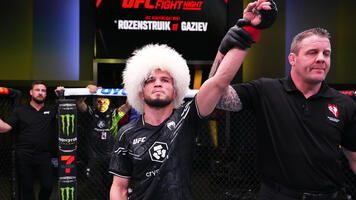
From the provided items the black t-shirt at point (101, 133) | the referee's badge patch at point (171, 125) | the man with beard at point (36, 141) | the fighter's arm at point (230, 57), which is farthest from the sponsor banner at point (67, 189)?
the man with beard at point (36, 141)

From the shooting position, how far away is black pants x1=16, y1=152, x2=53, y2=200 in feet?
11.4

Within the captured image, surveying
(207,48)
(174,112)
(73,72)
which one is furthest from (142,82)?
(73,72)

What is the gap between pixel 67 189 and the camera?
6.39ft

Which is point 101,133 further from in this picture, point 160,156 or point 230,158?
point 160,156

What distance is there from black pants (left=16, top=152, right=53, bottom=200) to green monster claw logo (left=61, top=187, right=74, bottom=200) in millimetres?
1816

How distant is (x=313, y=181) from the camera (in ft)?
5.03

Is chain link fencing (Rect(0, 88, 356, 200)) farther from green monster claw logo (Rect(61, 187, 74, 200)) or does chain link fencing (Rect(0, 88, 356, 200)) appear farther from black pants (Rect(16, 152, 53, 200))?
black pants (Rect(16, 152, 53, 200))

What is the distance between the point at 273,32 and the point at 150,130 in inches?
191

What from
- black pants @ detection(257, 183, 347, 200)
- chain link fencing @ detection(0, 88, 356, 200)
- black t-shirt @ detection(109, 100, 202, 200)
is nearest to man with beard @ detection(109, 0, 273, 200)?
black t-shirt @ detection(109, 100, 202, 200)

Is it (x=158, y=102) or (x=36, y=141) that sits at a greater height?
(x=158, y=102)

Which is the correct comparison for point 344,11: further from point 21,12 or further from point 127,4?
point 21,12

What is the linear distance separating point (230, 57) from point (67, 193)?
145cm

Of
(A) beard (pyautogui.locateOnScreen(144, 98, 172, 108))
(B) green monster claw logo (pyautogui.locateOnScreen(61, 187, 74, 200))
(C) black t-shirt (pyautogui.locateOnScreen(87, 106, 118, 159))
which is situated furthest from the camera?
(C) black t-shirt (pyautogui.locateOnScreen(87, 106, 118, 159))

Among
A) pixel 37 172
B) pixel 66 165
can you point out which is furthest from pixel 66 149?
pixel 37 172
